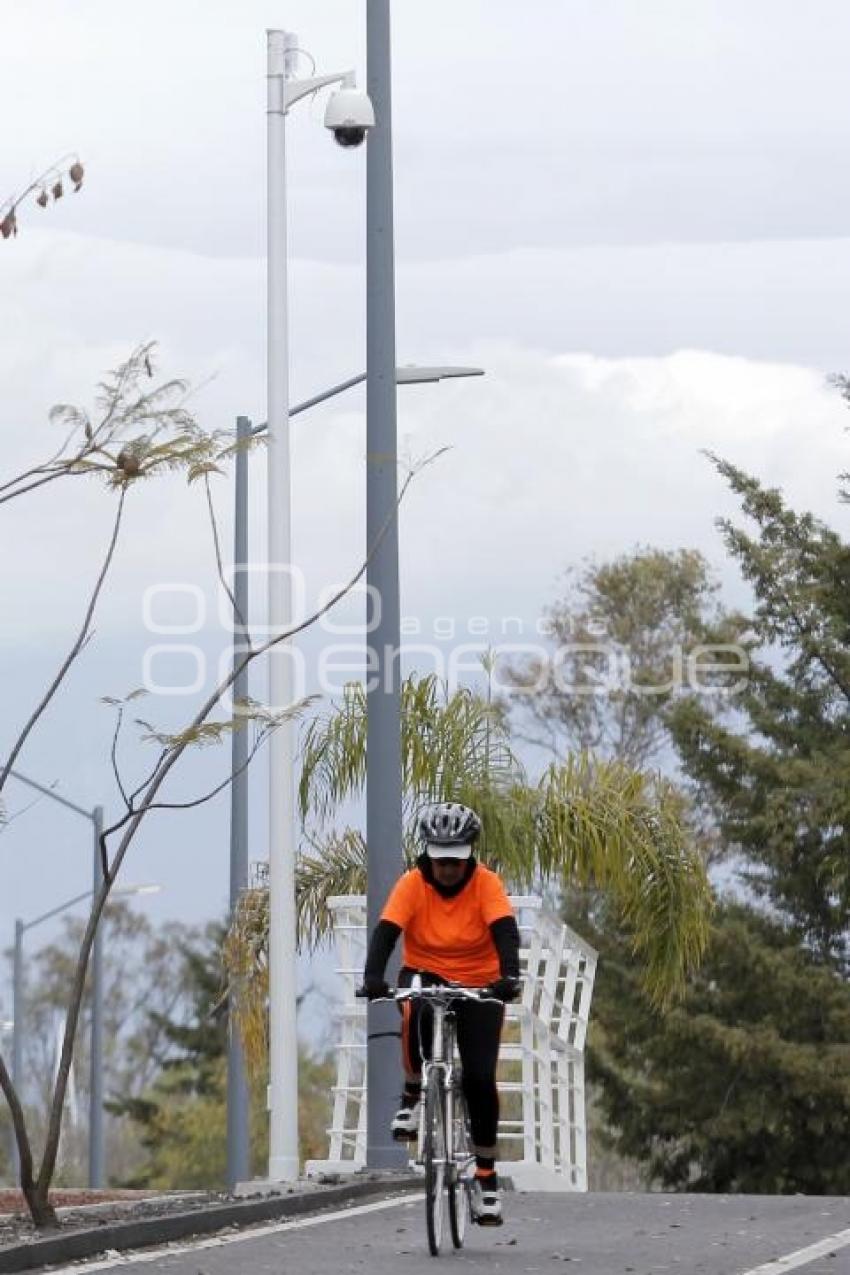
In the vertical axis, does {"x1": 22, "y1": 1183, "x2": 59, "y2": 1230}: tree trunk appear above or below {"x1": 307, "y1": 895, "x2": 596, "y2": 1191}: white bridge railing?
below

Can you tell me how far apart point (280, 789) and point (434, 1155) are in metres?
5.51

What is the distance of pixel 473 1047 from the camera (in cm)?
1185

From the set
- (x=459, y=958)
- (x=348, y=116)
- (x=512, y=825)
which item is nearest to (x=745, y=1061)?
(x=512, y=825)

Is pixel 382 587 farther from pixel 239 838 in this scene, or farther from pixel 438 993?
pixel 239 838

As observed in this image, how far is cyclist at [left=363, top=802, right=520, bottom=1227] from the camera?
11789 mm

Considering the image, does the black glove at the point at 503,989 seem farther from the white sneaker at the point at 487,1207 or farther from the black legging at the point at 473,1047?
the white sneaker at the point at 487,1207

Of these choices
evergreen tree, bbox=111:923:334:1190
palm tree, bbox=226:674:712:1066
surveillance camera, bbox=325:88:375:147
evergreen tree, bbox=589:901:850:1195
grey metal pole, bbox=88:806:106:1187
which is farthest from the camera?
evergreen tree, bbox=111:923:334:1190

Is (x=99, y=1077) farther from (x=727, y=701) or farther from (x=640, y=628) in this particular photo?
(x=640, y=628)

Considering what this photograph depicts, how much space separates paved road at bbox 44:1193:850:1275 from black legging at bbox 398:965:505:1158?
0.51 meters

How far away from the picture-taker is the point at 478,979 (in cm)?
1195

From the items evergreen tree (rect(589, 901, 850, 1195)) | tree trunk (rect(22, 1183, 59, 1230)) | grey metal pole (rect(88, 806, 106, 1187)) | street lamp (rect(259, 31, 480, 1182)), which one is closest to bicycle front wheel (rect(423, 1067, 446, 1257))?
tree trunk (rect(22, 1183, 59, 1230))

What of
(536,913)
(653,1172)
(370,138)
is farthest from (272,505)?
(653,1172)

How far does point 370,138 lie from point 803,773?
67.5 feet

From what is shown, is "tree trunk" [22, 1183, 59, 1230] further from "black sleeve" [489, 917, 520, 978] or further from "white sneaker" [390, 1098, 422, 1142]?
"black sleeve" [489, 917, 520, 978]
